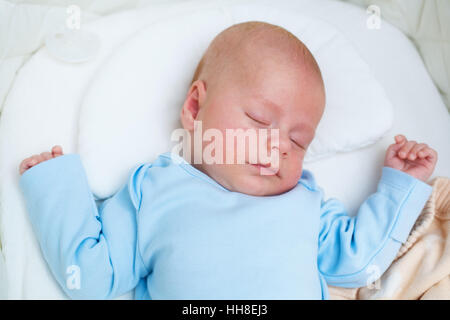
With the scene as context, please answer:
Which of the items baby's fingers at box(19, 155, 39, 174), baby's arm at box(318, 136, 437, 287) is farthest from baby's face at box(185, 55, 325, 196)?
baby's fingers at box(19, 155, 39, 174)

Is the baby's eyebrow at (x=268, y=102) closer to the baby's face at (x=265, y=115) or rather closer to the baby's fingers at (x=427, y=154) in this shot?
the baby's face at (x=265, y=115)

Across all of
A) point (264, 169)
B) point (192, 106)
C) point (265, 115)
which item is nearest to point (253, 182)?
point (264, 169)

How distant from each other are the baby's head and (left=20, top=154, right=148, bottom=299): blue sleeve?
0.21 m

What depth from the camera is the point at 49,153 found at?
119 centimetres

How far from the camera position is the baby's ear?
3.95 ft

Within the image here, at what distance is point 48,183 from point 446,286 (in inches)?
34.2

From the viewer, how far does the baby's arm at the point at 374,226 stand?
1116mm

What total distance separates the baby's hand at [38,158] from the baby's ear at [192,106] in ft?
0.97

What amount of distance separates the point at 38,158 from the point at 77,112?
19 centimetres

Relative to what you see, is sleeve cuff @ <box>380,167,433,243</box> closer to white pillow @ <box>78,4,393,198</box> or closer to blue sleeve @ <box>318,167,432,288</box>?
blue sleeve @ <box>318,167,432,288</box>

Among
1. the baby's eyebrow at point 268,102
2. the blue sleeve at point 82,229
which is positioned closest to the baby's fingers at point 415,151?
the baby's eyebrow at point 268,102

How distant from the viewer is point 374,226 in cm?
114
